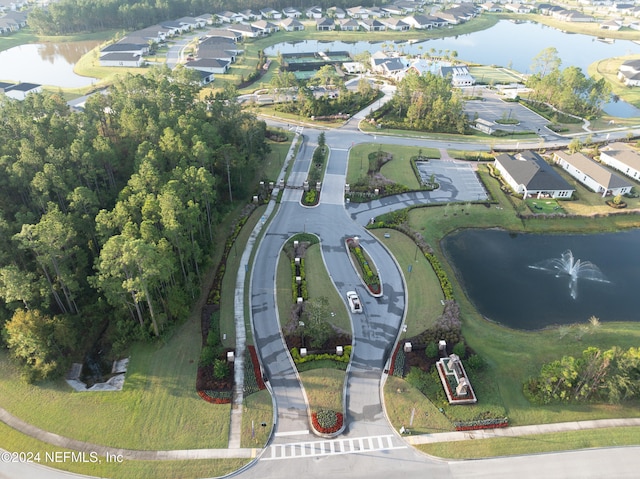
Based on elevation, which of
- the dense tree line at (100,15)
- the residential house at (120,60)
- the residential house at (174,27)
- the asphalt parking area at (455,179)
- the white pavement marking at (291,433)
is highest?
the dense tree line at (100,15)

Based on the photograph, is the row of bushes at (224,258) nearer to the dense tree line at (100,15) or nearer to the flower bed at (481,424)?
the flower bed at (481,424)

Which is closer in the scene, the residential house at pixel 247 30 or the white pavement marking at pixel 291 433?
the white pavement marking at pixel 291 433

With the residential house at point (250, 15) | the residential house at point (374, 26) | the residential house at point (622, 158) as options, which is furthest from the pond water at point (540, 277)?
the residential house at point (250, 15)

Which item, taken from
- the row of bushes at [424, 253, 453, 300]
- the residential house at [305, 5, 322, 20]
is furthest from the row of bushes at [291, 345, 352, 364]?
the residential house at [305, 5, 322, 20]

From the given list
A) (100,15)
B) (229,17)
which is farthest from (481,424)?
(229,17)

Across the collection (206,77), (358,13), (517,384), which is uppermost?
(358,13)

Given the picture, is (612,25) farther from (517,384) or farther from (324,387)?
(324,387)

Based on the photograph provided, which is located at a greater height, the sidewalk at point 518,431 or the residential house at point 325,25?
the residential house at point 325,25

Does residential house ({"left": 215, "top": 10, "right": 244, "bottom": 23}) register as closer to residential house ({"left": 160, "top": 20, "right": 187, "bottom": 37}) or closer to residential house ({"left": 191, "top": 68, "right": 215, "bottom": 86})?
residential house ({"left": 160, "top": 20, "right": 187, "bottom": 37})
